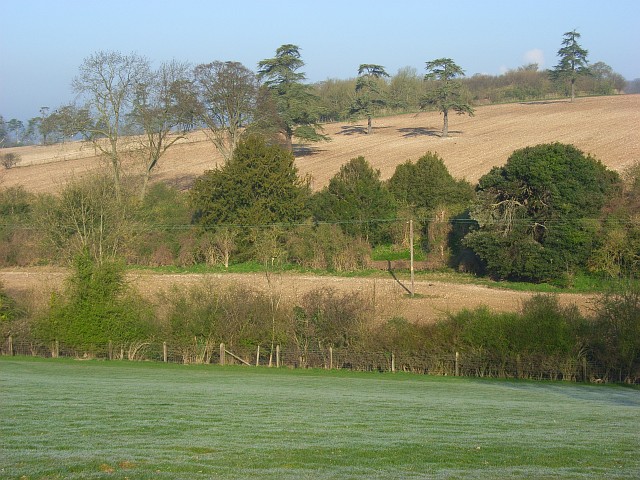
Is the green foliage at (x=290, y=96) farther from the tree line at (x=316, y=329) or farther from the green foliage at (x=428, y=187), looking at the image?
the tree line at (x=316, y=329)

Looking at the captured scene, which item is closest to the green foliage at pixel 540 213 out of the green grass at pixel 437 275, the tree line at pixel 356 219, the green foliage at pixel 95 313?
the tree line at pixel 356 219

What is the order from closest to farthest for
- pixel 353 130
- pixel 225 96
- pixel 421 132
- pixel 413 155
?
pixel 225 96 < pixel 413 155 < pixel 421 132 < pixel 353 130

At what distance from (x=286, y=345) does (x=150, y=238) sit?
2531 cm

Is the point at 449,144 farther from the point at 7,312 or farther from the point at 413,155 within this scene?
the point at 7,312

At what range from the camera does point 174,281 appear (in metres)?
50.6

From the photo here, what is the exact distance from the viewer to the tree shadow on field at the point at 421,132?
297 ft

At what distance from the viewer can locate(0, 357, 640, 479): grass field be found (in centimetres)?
1023

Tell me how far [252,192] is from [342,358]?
2637 cm

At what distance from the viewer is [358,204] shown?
194 feet

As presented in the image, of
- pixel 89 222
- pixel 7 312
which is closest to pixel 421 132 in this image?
pixel 89 222

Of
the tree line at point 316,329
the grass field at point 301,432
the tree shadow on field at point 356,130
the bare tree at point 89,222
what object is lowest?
the tree line at point 316,329

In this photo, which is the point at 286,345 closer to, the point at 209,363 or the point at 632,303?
the point at 209,363

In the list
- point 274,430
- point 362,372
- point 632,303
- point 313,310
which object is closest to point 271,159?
point 313,310

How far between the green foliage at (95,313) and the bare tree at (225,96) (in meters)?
32.4
